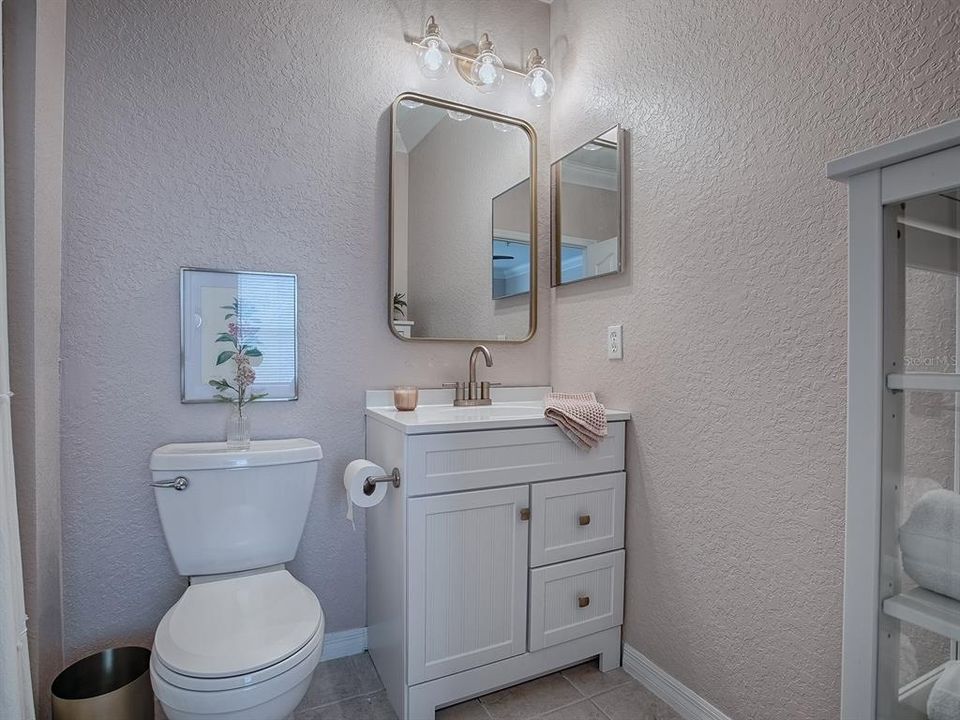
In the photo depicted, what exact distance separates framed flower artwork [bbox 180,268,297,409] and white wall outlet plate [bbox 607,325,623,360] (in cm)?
111

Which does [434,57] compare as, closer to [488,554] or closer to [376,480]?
[376,480]

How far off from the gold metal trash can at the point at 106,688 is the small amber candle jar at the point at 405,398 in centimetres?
102

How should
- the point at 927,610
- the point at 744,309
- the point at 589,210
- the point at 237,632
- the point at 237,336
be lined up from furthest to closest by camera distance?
the point at 589,210, the point at 237,336, the point at 744,309, the point at 237,632, the point at 927,610

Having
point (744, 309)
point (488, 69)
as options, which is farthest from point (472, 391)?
point (488, 69)

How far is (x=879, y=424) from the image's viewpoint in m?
0.76

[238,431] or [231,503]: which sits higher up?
[238,431]

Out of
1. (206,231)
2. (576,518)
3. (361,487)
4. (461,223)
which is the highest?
(461,223)

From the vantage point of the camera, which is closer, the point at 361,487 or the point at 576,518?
the point at 361,487

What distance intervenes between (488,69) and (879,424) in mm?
1806

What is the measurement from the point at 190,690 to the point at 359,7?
214cm

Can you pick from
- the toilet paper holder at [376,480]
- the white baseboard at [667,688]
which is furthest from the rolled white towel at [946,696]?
the toilet paper holder at [376,480]

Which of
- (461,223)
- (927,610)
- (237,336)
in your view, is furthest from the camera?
(461,223)

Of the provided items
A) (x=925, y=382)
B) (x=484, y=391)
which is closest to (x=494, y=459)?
(x=484, y=391)

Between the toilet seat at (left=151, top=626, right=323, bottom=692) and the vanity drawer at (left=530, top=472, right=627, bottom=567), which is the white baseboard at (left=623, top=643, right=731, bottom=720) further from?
the toilet seat at (left=151, top=626, right=323, bottom=692)
